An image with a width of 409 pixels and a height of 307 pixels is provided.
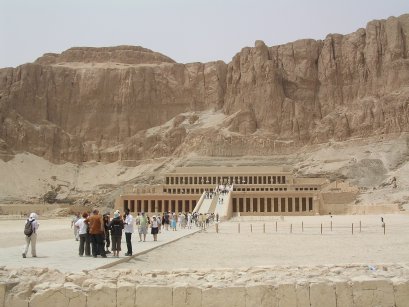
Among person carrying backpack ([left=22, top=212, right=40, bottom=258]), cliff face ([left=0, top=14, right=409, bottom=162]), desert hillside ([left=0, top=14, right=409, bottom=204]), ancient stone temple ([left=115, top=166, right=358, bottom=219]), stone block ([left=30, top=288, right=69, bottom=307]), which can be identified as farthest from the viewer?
cliff face ([left=0, top=14, right=409, bottom=162])

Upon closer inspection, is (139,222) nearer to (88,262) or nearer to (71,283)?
(88,262)

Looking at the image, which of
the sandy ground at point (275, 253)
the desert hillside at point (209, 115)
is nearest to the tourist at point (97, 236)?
the sandy ground at point (275, 253)

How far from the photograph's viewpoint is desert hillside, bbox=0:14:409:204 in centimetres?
11262

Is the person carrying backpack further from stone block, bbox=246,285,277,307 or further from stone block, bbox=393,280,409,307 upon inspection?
stone block, bbox=393,280,409,307

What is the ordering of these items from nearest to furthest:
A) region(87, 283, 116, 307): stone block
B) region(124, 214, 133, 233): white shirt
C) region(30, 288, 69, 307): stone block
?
region(30, 288, 69, 307): stone block, region(87, 283, 116, 307): stone block, region(124, 214, 133, 233): white shirt

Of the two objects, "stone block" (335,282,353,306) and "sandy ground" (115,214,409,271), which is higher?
"stone block" (335,282,353,306)

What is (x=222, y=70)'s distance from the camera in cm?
14438

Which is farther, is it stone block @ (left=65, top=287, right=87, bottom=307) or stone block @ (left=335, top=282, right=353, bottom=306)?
stone block @ (left=335, top=282, right=353, bottom=306)

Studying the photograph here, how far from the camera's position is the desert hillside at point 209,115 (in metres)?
113

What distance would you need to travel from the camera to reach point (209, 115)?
452 feet

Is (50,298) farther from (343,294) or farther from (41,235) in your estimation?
(41,235)

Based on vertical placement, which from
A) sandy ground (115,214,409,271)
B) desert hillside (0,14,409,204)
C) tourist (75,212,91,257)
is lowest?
sandy ground (115,214,409,271)

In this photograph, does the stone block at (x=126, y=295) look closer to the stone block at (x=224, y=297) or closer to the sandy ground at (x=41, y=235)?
the stone block at (x=224, y=297)

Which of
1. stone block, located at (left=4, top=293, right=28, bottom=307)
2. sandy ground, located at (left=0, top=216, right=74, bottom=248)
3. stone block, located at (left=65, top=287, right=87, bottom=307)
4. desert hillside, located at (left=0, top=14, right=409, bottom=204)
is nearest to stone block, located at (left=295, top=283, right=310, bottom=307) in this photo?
stone block, located at (left=65, top=287, right=87, bottom=307)
